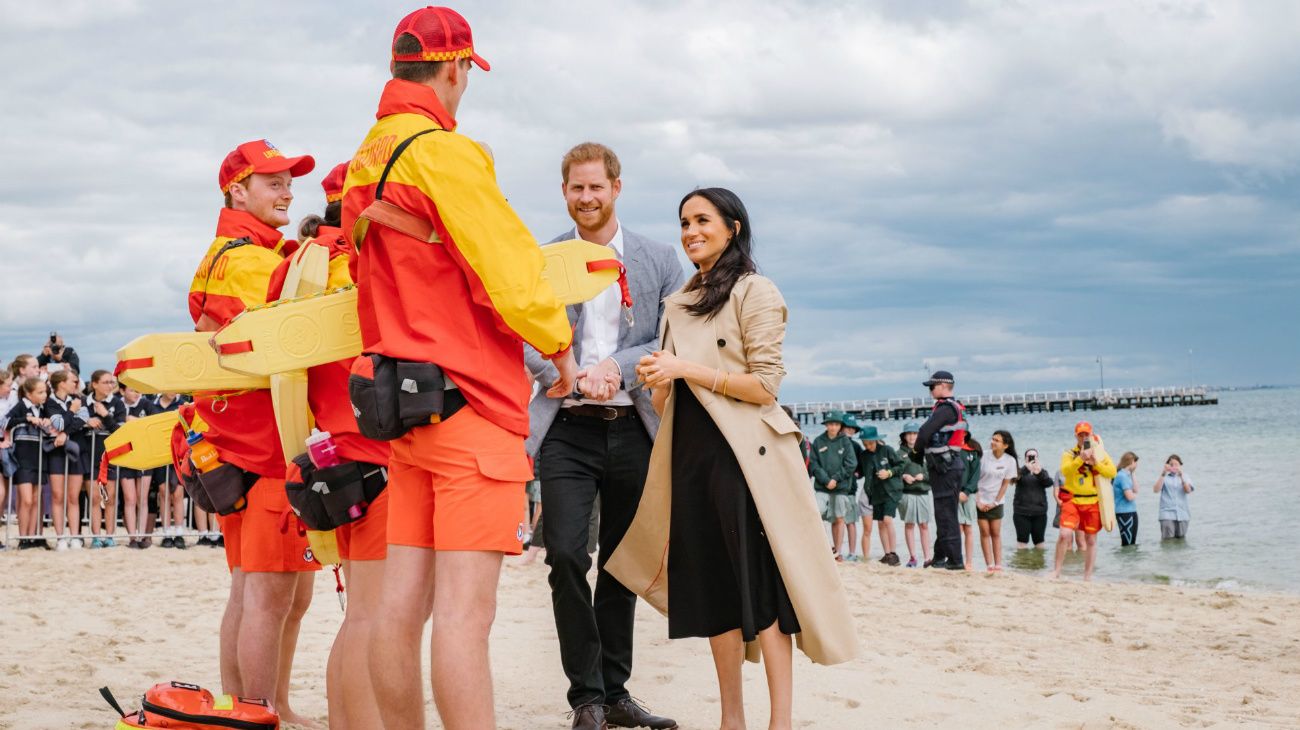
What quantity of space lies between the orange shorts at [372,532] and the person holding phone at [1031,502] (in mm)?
12854

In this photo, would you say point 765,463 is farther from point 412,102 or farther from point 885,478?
point 885,478

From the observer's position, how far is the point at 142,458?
16.6ft

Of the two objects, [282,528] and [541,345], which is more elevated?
[541,345]

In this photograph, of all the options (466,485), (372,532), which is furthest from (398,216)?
(372,532)

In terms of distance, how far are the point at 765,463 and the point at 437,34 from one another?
2.00m

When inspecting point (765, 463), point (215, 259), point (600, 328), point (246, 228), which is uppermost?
point (246, 228)

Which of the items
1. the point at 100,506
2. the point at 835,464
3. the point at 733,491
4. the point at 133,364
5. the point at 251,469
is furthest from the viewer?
the point at 835,464

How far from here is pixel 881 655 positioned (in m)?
7.21

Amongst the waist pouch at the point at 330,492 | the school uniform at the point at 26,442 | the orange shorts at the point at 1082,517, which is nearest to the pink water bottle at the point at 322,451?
the waist pouch at the point at 330,492

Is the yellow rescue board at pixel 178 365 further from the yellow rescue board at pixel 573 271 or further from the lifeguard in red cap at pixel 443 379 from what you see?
the yellow rescue board at pixel 573 271

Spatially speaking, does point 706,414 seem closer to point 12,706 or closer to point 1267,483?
point 12,706

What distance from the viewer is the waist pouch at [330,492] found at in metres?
3.78

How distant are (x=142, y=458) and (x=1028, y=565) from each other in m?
13.4

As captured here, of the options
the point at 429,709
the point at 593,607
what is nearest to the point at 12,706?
the point at 429,709
